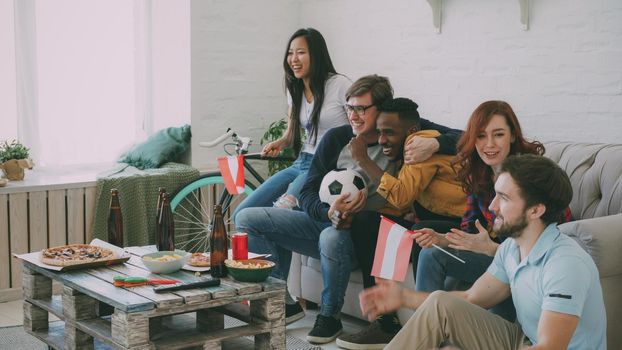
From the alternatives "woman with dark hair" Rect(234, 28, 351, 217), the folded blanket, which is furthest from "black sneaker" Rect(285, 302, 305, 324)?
the folded blanket

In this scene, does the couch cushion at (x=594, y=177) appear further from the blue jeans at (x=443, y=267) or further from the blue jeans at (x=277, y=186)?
the blue jeans at (x=277, y=186)

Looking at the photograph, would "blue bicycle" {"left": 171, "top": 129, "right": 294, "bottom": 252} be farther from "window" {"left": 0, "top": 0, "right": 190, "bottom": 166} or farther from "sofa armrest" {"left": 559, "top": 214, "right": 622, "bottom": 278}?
"sofa armrest" {"left": 559, "top": 214, "right": 622, "bottom": 278}

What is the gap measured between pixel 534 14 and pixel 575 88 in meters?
0.41

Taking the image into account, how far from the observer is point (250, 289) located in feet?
9.37

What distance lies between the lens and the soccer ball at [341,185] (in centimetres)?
355

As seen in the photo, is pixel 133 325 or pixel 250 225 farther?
pixel 250 225

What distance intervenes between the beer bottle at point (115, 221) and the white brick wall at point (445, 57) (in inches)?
66.8

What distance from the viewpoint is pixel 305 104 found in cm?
422

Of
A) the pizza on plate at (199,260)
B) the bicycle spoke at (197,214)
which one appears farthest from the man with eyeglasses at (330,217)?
the bicycle spoke at (197,214)

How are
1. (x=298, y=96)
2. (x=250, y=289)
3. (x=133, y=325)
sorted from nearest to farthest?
(x=133, y=325)
(x=250, y=289)
(x=298, y=96)

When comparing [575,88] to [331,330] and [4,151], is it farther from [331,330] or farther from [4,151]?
[4,151]

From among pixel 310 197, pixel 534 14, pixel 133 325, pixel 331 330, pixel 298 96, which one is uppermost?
pixel 534 14

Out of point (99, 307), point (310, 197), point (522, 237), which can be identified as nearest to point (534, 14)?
point (310, 197)

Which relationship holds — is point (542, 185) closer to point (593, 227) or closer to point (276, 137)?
point (593, 227)
